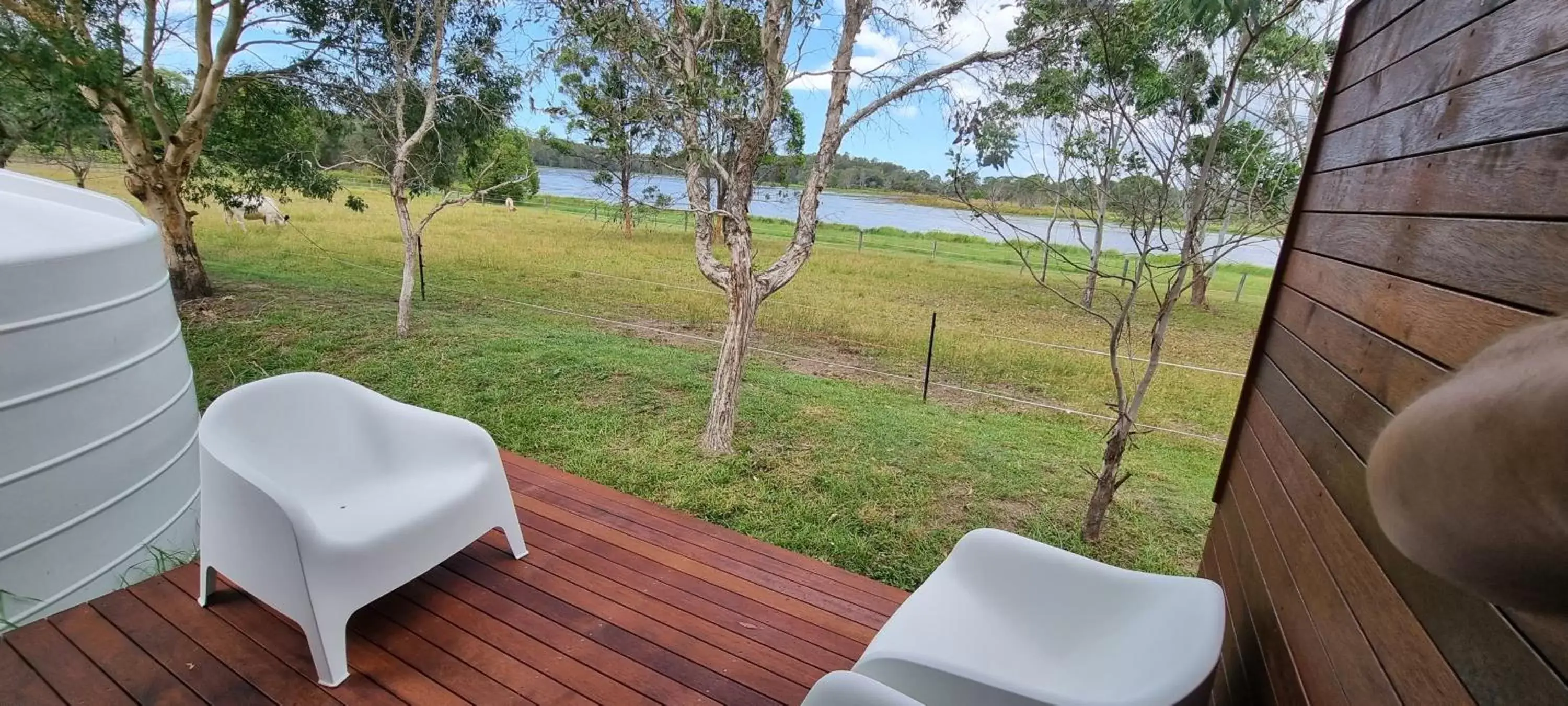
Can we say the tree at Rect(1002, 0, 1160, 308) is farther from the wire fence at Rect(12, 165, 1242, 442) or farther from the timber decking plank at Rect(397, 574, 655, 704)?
the timber decking plank at Rect(397, 574, 655, 704)

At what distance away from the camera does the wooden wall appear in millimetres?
684

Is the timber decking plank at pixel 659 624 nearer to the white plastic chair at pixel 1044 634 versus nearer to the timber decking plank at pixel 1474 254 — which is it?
the white plastic chair at pixel 1044 634

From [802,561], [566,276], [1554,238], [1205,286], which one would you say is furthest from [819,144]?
[1205,286]

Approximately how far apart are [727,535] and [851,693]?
1378mm

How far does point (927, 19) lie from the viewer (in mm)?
3447

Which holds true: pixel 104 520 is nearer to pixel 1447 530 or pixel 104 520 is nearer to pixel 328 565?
pixel 328 565

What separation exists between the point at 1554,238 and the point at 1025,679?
1140 millimetres

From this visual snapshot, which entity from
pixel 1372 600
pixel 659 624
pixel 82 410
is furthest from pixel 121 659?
pixel 1372 600

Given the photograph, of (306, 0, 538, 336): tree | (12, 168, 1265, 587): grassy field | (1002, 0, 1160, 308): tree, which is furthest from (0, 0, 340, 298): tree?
(1002, 0, 1160, 308): tree

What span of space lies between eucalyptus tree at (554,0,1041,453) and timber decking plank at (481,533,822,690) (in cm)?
156

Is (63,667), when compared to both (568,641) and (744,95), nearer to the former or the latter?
(568,641)

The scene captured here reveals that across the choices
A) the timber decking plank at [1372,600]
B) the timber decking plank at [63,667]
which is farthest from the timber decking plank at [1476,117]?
the timber decking plank at [63,667]

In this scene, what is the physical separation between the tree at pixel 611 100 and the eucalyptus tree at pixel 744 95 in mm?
67

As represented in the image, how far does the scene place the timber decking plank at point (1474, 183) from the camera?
0.69 metres
